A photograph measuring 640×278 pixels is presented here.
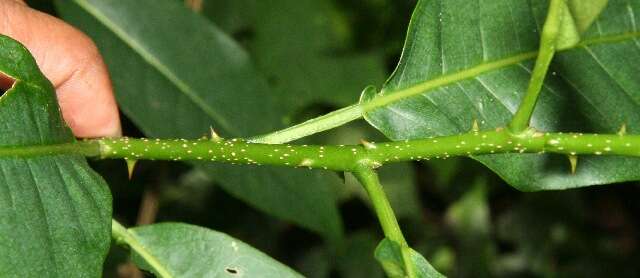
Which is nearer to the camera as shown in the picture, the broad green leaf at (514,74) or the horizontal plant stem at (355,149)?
the horizontal plant stem at (355,149)

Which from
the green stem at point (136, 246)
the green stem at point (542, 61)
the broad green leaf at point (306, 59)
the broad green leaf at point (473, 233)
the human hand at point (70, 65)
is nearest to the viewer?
the green stem at point (542, 61)

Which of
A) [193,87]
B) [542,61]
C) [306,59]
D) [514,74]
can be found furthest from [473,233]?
[542,61]

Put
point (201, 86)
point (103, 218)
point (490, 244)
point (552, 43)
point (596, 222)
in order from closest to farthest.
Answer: point (552, 43)
point (103, 218)
point (201, 86)
point (490, 244)
point (596, 222)

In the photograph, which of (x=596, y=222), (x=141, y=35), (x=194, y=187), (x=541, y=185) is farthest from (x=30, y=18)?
(x=596, y=222)

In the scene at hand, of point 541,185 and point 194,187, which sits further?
point 194,187

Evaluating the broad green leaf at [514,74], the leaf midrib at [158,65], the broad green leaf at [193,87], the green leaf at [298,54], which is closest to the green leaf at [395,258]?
the broad green leaf at [514,74]

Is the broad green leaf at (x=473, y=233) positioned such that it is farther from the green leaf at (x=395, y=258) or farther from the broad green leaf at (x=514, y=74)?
the green leaf at (x=395, y=258)

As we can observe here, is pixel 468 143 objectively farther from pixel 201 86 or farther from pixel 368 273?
pixel 368 273

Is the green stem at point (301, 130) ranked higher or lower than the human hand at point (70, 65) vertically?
higher
